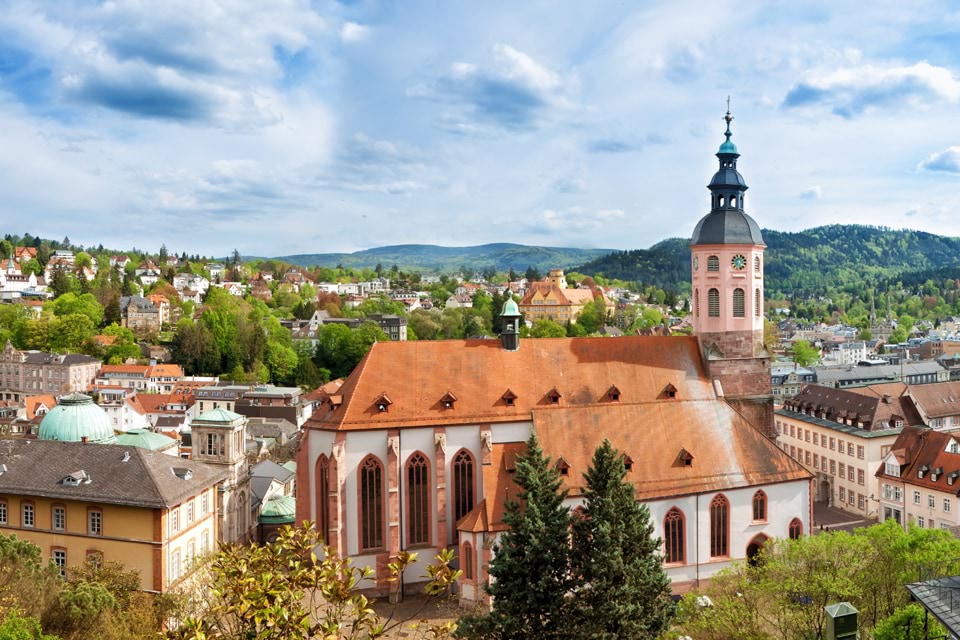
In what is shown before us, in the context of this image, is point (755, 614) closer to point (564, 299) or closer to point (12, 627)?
point (12, 627)

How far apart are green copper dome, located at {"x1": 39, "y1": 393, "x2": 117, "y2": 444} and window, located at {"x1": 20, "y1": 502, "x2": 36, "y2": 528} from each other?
8836 millimetres

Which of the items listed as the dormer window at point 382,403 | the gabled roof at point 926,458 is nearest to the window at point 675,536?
the dormer window at point 382,403

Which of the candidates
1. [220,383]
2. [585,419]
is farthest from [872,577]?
[220,383]

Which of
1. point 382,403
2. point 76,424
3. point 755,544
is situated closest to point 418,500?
point 382,403

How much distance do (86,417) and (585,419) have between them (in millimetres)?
28362

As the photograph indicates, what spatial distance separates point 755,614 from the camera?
82.2ft

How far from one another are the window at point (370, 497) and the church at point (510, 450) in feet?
0.15

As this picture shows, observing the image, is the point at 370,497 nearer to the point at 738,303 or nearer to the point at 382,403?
the point at 382,403

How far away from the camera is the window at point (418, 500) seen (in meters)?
36.6

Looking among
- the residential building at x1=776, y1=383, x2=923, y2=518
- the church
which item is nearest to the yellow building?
the church

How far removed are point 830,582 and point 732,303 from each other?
1887cm

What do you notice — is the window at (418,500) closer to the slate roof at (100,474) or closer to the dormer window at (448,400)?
the dormer window at (448,400)

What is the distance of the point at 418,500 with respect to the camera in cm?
3672

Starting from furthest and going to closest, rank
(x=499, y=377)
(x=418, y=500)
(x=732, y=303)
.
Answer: (x=732, y=303)
(x=499, y=377)
(x=418, y=500)
